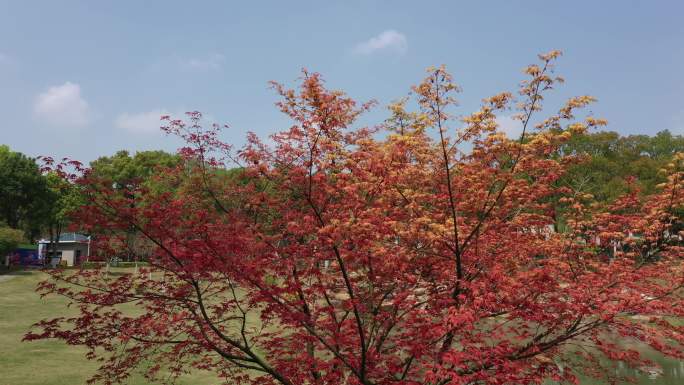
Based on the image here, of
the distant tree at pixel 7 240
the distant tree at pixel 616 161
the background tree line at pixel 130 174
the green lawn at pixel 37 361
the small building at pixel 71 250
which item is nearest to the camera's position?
the green lawn at pixel 37 361

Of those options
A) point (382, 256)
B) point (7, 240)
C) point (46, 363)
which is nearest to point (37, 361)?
point (46, 363)

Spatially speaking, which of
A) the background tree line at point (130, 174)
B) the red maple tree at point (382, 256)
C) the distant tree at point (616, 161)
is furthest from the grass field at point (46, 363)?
the distant tree at point (616, 161)

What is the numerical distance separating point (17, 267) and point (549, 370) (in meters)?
42.0

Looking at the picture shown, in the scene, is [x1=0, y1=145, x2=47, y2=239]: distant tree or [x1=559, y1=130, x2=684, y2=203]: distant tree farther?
[x1=559, y1=130, x2=684, y2=203]: distant tree

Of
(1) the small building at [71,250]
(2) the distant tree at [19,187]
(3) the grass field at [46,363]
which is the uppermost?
(2) the distant tree at [19,187]

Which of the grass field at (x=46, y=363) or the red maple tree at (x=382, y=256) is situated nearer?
the red maple tree at (x=382, y=256)

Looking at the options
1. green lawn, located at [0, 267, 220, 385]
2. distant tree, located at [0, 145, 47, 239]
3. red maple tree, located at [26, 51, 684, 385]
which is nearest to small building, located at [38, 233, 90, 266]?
distant tree, located at [0, 145, 47, 239]

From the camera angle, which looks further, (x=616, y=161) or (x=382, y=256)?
(x=616, y=161)

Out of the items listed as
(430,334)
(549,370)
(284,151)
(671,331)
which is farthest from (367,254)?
(671,331)

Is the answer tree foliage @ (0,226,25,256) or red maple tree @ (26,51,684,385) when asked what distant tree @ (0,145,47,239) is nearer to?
tree foliage @ (0,226,25,256)

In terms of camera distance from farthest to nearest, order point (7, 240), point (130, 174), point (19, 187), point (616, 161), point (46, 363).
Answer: point (130, 174) < point (616, 161) < point (19, 187) < point (7, 240) < point (46, 363)

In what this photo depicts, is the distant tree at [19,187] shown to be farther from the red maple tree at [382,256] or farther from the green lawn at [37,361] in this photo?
the red maple tree at [382,256]

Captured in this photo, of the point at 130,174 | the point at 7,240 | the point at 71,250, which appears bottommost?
the point at 71,250

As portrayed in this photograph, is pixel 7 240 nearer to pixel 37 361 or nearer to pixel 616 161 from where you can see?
pixel 37 361
